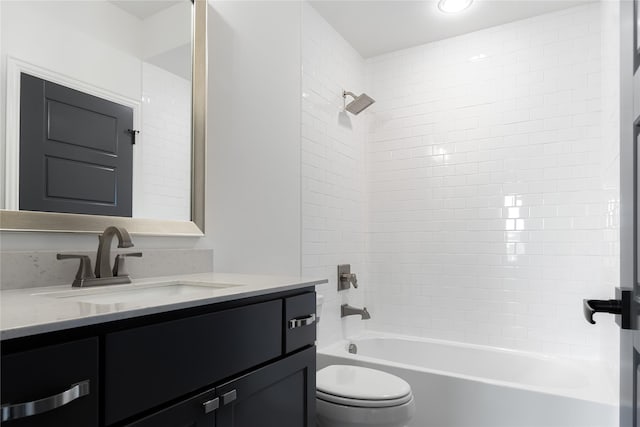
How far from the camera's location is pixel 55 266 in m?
1.29

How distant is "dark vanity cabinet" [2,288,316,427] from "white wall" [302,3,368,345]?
35.3 inches

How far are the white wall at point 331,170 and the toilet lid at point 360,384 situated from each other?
1.63ft

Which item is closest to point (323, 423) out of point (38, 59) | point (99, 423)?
point (99, 423)

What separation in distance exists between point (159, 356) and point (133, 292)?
0.55 metres

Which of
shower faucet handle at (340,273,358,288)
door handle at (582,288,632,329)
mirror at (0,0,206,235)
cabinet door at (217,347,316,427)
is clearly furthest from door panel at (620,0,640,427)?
shower faucet handle at (340,273,358,288)

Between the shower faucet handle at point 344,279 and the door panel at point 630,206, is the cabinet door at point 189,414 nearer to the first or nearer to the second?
the door panel at point 630,206

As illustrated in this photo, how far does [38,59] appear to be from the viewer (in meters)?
1.31

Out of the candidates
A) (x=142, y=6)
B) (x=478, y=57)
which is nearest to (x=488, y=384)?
(x=478, y=57)

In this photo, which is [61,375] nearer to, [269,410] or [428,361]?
[269,410]

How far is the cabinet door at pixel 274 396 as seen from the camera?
1037 millimetres

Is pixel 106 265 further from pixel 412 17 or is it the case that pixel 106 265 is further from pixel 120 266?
pixel 412 17

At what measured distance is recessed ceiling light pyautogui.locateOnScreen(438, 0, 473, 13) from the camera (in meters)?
2.21

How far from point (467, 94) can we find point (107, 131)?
2.06 m

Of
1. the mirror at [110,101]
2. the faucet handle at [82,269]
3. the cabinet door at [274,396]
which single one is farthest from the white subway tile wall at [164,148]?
the cabinet door at [274,396]
